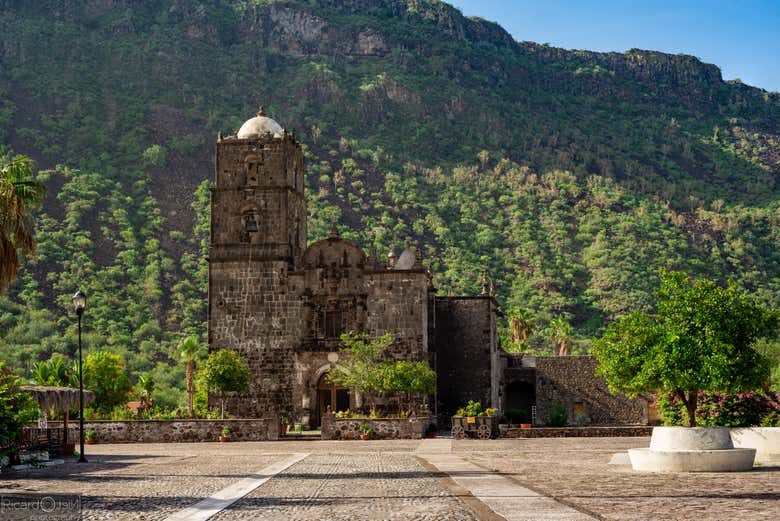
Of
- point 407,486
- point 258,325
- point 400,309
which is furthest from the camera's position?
point 258,325

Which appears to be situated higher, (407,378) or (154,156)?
(154,156)

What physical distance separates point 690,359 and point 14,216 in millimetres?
14590

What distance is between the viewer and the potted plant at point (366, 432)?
Answer: 141 ft

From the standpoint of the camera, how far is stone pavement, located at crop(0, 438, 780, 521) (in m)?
14.5

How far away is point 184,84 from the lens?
5187 inches

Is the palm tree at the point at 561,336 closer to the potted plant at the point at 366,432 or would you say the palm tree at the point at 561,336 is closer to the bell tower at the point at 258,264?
the bell tower at the point at 258,264

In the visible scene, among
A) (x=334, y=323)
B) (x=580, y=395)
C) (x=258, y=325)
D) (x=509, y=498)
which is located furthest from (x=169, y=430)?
(x=509, y=498)

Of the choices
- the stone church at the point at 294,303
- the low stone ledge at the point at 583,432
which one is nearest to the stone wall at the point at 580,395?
the stone church at the point at 294,303

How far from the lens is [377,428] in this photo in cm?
4322

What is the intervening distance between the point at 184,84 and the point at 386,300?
87.8m

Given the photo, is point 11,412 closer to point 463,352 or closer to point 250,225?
point 250,225

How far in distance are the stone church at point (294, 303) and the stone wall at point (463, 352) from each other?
48 millimetres

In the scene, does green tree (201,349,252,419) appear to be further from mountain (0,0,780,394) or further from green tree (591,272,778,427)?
mountain (0,0,780,394)

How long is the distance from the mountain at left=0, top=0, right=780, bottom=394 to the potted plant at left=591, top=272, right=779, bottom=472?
63.8 meters
